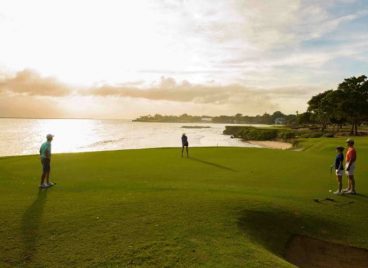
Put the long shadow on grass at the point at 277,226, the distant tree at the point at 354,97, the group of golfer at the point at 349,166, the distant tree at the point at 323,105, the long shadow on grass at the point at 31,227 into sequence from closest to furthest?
1. the long shadow on grass at the point at 31,227
2. the long shadow on grass at the point at 277,226
3. the group of golfer at the point at 349,166
4. the distant tree at the point at 354,97
5. the distant tree at the point at 323,105

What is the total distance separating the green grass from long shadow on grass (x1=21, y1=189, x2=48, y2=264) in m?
0.03

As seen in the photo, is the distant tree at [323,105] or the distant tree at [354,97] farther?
the distant tree at [323,105]

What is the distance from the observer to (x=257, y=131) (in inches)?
4734

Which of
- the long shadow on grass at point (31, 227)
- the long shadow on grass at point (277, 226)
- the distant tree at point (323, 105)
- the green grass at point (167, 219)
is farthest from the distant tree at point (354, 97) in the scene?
the long shadow on grass at point (31, 227)

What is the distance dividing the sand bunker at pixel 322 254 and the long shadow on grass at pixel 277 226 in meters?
0.38

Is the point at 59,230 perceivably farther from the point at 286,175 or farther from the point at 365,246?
the point at 286,175

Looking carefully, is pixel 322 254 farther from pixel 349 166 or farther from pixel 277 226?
pixel 349 166

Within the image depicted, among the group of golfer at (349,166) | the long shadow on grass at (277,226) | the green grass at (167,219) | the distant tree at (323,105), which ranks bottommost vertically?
the long shadow on grass at (277,226)

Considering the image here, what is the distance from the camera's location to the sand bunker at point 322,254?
436 inches

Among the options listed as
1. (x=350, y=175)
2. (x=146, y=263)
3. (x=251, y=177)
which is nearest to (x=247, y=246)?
(x=146, y=263)

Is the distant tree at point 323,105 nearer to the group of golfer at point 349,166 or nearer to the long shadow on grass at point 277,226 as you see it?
→ the group of golfer at point 349,166

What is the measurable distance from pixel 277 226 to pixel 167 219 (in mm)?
4468

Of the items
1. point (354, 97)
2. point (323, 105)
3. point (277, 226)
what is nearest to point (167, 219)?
point (277, 226)

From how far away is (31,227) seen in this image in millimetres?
11242
